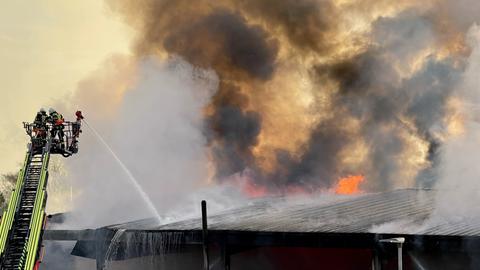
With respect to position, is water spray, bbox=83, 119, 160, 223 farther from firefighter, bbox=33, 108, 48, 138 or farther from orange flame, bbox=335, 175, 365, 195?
orange flame, bbox=335, 175, 365, 195

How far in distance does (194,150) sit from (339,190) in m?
8.55

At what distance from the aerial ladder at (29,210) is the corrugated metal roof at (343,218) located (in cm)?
318

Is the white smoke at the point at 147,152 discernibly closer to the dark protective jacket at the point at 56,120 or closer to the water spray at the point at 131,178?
the water spray at the point at 131,178

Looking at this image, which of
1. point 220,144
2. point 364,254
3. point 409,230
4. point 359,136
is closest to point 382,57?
point 359,136

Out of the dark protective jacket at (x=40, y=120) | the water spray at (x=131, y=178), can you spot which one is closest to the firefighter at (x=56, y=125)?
the dark protective jacket at (x=40, y=120)

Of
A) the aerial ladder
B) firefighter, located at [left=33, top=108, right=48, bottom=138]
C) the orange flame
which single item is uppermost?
the orange flame

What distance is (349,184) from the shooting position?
28.5m

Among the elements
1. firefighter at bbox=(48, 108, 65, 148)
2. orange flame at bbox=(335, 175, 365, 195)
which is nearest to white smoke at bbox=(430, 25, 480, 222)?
firefighter at bbox=(48, 108, 65, 148)

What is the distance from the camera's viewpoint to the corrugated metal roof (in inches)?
480

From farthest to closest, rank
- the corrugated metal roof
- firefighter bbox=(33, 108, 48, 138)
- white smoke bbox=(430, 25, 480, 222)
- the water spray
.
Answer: the water spray < firefighter bbox=(33, 108, 48, 138) < white smoke bbox=(430, 25, 480, 222) < the corrugated metal roof

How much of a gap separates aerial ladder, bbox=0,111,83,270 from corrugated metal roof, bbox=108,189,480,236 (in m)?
3.18

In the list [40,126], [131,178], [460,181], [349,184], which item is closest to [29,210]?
[40,126]

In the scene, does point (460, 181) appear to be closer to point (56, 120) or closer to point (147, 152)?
point (56, 120)

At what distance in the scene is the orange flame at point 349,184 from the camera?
28.1m
